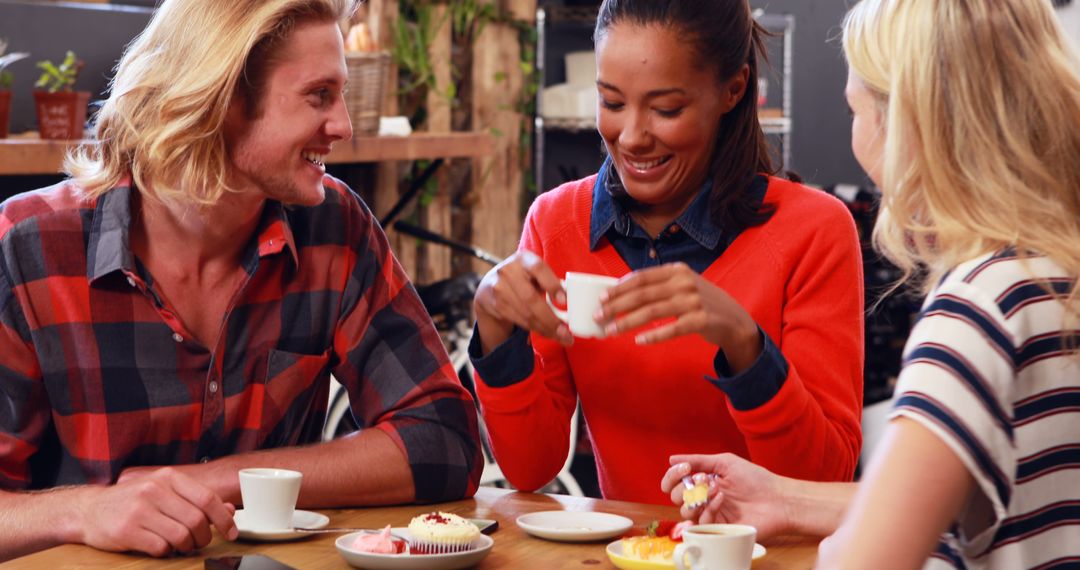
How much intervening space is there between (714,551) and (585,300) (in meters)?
0.36

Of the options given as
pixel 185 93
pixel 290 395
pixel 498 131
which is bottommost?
pixel 290 395

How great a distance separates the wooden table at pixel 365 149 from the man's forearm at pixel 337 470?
2.89ft

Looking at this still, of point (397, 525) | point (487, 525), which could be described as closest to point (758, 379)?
point (487, 525)

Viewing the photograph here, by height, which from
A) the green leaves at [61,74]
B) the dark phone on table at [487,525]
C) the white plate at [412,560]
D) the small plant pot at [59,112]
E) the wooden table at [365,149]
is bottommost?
the dark phone on table at [487,525]

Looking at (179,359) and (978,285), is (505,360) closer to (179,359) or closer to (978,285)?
(179,359)

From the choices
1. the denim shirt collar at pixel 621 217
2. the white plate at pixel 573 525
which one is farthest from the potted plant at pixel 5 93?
the white plate at pixel 573 525

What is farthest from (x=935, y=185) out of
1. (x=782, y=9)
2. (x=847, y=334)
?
(x=782, y=9)

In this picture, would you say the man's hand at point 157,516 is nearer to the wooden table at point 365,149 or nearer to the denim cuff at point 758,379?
the denim cuff at point 758,379

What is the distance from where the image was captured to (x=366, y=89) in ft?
11.8

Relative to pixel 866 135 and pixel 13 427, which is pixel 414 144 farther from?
pixel 866 135

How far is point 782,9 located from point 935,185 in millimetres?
4541

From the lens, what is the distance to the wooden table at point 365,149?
8.86 ft

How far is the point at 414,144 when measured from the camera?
3.93 meters

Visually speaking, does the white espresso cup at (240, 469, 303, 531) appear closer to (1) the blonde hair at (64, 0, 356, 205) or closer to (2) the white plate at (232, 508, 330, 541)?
(2) the white plate at (232, 508, 330, 541)
